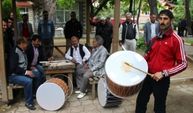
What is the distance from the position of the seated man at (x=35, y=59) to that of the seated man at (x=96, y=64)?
2.85 ft

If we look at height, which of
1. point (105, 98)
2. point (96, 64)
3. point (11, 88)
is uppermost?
point (96, 64)

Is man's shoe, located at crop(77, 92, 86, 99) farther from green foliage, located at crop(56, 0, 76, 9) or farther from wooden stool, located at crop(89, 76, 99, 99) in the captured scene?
green foliage, located at crop(56, 0, 76, 9)

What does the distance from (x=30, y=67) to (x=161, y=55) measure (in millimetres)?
3420

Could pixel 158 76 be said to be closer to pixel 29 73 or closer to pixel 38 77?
pixel 29 73

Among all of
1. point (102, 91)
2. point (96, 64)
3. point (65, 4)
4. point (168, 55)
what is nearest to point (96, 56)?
point (96, 64)

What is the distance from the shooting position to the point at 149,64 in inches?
195

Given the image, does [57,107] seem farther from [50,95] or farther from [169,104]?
[169,104]

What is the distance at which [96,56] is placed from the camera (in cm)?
743

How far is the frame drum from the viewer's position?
→ 258 inches

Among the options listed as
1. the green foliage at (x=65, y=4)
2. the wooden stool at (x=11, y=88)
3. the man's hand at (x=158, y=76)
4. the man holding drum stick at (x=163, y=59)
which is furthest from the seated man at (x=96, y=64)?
the green foliage at (x=65, y=4)

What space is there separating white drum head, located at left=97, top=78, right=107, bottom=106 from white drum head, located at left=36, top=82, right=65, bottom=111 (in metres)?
0.71

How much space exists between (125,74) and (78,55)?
3.01m

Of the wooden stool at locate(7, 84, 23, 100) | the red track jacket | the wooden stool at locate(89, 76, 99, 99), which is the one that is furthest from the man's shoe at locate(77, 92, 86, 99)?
the red track jacket

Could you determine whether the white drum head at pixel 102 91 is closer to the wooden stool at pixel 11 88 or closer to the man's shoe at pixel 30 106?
the man's shoe at pixel 30 106
